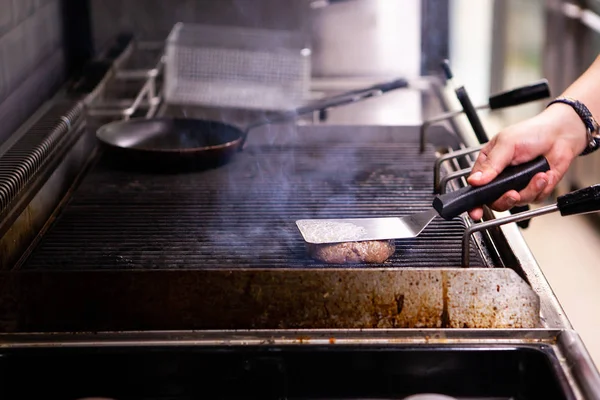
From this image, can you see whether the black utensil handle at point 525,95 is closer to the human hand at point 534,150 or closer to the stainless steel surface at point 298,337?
the human hand at point 534,150

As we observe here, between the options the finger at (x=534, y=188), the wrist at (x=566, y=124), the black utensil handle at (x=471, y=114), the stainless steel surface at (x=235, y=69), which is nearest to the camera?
the finger at (x=534, y=188)

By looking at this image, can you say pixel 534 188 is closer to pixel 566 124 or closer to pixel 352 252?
pixel 566 124

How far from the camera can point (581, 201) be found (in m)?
A: 1.24

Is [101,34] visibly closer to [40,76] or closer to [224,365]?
[40,76]

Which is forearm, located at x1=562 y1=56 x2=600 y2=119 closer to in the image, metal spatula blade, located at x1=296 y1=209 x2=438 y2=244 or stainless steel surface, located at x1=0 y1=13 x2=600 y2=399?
metal spatula blade, located at x1=296 y1=209 x2=438 y2=244

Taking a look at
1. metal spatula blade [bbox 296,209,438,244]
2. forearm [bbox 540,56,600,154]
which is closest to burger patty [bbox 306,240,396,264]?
metal spatula blade [bbox 296,209,438,244]

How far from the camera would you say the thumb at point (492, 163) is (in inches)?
55.2

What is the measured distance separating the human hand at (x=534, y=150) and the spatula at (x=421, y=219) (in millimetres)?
18

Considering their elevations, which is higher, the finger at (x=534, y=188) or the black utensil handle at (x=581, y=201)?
the black utensil handle at (x=581, y=201)

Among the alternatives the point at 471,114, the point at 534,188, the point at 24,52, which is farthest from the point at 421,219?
the point at 24,52

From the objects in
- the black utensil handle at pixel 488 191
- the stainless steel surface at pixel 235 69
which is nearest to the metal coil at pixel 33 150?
the stainless steel surface at pixel 235 69

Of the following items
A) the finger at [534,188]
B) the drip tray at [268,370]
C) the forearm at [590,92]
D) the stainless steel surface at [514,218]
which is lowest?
the drip tray at [268,370]

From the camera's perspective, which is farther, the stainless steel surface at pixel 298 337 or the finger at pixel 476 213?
the finger at pixel 476 213

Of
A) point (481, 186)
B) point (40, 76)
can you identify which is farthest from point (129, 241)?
point (40, 76)
